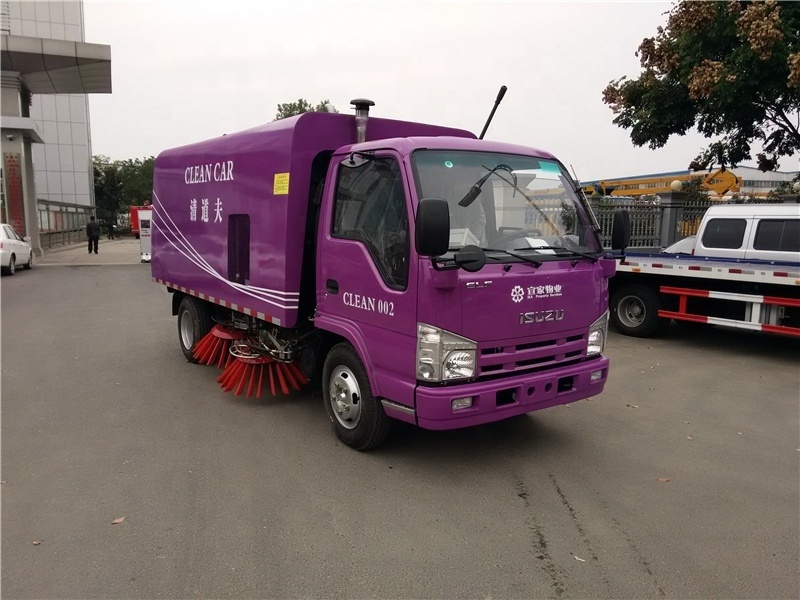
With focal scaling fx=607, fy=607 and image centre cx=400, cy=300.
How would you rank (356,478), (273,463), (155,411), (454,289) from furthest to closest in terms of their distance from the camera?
1. (155,411)
2. (273,463)
3. (356,478)
4. (454,289)

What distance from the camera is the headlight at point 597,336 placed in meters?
4.79

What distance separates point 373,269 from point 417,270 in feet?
1.71

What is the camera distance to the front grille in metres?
4.16

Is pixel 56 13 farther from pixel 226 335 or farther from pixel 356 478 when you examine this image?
pixel 356 478

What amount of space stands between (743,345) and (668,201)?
6.84 m

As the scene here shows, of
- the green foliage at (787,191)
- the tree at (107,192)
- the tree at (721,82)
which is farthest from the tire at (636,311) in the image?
the tree at (107,192)

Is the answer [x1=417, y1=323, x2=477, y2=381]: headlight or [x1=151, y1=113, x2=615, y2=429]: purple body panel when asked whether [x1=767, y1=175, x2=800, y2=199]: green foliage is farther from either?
[x1=417, y1=323, x2=477, y2=381]: headlight

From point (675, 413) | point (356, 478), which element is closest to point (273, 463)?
point (356, 478)

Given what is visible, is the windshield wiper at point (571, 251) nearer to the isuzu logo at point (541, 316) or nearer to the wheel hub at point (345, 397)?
the isuzu logo at point (541, 316)

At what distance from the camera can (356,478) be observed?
172 inches

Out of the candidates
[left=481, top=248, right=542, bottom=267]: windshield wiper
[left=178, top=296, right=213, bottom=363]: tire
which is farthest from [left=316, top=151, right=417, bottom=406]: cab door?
[left=178, top=296, right=213, bottom=363]: tire

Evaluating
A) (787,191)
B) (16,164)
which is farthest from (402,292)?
(16,164)

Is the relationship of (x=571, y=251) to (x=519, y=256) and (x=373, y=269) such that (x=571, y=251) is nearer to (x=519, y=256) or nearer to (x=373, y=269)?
(x=519, y=256)

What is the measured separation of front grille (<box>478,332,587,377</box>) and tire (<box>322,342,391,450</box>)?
93 cm
